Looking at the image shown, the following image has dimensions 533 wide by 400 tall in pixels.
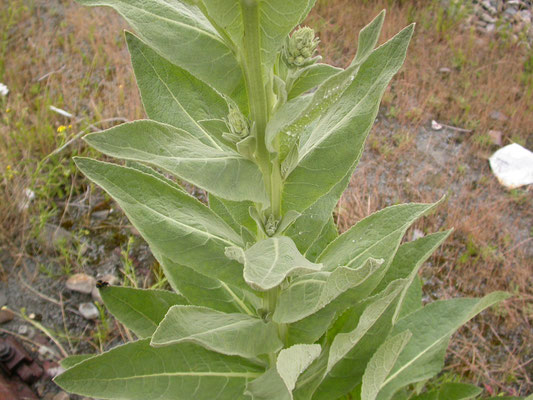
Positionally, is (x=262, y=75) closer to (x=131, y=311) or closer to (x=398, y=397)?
(x=131, y=311)

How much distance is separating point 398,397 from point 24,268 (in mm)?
2584

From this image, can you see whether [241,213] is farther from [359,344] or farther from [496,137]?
[496,137]

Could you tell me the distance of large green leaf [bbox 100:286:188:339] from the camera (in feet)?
6.97

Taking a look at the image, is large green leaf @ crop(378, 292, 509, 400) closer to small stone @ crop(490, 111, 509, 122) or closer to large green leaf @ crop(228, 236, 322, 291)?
large green leaf @ crop(228, 236, 322, 291)

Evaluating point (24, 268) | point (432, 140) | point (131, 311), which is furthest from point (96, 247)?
point (432, 140)

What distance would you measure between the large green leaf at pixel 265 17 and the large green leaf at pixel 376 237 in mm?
781

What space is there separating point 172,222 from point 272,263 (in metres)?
0.55

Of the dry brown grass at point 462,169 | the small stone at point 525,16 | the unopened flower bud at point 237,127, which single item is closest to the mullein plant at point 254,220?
the unopened flower bud at point 237,127

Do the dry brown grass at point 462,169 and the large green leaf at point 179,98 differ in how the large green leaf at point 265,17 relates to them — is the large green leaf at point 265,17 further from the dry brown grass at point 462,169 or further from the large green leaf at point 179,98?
the dry brown grass at point 462,169

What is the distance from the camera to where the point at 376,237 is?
1800mm

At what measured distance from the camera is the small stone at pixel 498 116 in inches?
201

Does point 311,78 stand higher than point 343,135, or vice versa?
point 311,78

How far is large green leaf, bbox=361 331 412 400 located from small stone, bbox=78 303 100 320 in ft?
7.08

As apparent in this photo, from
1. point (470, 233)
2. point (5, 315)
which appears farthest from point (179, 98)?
point (470, 233)
